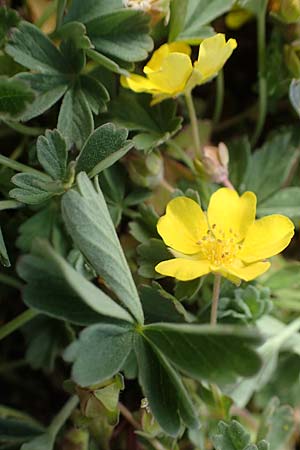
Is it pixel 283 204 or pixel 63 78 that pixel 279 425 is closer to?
pixel 283 204

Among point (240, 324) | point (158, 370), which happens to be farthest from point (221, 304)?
point (158, 370)

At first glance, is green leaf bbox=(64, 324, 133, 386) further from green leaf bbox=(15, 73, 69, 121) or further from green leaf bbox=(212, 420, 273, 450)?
green leaf bbox=(15, 73, 69, 121)

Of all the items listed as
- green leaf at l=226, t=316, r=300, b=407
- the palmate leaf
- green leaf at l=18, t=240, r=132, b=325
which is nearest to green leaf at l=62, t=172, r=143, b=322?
green leaf at l=18, t=240, r=132, b=325

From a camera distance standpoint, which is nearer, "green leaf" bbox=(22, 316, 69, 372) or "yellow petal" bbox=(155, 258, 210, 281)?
"yellow petal" bbox=(155, 258, 210, 281)

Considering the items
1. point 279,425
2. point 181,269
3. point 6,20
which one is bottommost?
point 279,425

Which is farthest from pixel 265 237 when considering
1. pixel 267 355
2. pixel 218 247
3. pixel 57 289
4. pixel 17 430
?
pixel 17 430
